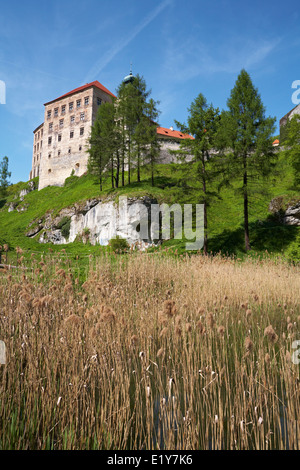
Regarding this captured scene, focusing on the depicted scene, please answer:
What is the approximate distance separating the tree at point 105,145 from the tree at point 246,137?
40.7 feet

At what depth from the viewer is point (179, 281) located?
7.79 meters

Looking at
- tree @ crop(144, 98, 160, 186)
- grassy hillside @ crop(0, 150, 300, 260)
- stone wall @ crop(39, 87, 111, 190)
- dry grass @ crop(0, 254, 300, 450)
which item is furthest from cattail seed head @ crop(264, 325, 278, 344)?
stone wall @ crop(39, 87, 111, 190)

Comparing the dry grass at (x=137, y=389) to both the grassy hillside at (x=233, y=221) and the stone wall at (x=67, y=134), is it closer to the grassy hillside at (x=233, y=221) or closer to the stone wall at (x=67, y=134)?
the grassy hillside at (x=233, y=221)

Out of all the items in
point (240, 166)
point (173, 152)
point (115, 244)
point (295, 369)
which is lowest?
point (295, 369)

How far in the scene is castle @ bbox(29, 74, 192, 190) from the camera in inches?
1832

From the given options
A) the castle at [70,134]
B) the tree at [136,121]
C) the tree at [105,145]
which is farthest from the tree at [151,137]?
the castle at [70,134]

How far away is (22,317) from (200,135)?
52.6 ft

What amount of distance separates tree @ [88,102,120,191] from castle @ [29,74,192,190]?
1519 centimetres

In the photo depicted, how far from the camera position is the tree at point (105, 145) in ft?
85.4

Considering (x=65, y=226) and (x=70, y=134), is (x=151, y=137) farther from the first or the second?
(x=70, y=134)

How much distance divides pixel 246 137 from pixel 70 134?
40.5 metres

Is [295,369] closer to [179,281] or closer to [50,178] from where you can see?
[179,281]

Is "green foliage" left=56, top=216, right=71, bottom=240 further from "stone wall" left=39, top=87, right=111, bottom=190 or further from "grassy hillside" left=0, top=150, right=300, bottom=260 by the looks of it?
"stone wall" left=39, top=87, right=111, bottom=190
